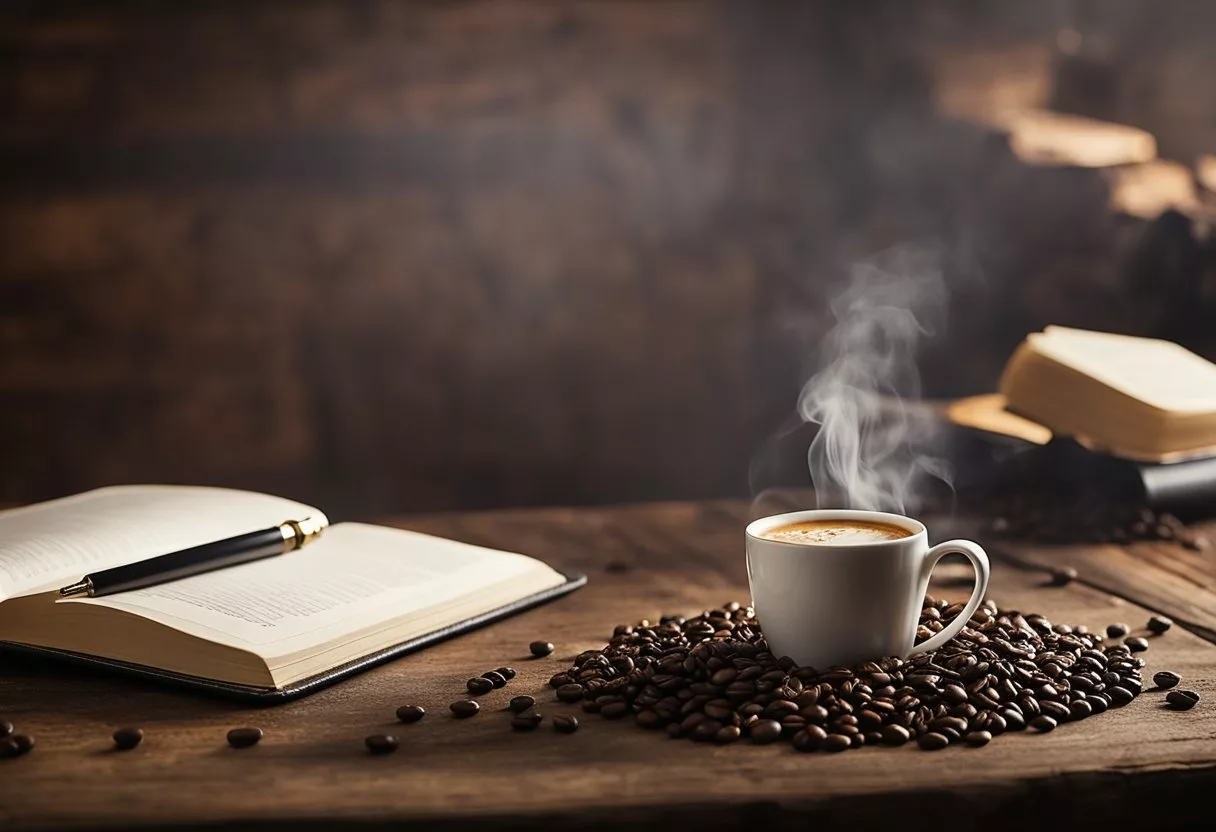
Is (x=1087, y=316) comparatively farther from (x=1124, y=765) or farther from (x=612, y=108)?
(x=1124, y=765)

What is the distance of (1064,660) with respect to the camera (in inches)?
40.3

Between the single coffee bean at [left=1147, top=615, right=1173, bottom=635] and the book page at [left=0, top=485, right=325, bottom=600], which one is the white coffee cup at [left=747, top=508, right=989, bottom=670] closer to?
the single coffee bean at [left=1147, top=615, right=1173, bottom=635]

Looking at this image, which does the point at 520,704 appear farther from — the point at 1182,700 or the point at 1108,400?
the point at 1108,400

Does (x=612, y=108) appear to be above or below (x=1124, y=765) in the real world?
above

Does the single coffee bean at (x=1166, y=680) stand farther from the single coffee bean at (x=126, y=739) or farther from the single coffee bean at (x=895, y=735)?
the single coffee bean at (x=126, y=739)

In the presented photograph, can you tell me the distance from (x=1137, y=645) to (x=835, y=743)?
15.6 inches

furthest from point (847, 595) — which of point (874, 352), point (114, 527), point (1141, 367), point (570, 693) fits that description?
point (874, 352)

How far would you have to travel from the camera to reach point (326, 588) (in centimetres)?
115

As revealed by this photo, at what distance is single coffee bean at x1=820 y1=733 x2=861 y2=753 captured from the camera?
875 mm

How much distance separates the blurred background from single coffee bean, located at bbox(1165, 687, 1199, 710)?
66.5 inches

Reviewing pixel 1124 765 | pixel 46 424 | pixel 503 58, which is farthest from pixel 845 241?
pixel 1124 765

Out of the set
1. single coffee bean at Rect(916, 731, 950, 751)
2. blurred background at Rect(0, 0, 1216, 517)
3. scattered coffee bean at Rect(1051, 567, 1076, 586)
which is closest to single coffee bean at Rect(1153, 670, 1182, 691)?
single coffee bean at Rect(916, 731, 950, 751)

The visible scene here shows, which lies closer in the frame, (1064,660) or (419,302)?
(1064,660)

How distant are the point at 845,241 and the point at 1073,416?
1155mm
